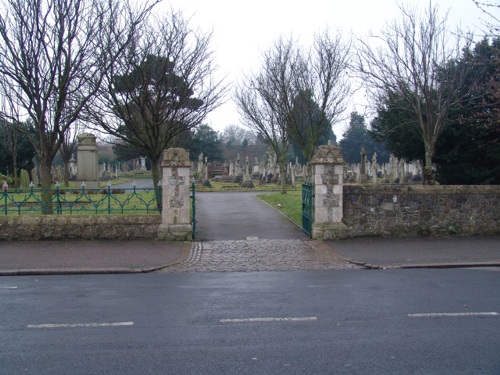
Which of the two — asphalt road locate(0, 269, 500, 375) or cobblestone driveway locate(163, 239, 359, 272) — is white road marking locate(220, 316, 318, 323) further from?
cobblestone driveway locate(163, 239, 359, 272)

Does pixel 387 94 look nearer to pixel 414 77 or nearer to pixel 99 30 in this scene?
pixel 414 77

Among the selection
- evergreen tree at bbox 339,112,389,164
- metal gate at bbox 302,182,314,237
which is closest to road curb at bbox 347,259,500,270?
metal gate at bbox 302,182,314,237

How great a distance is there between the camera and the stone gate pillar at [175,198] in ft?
42.1

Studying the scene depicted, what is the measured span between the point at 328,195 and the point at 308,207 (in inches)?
43.0

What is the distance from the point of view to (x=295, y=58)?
25.2 meters

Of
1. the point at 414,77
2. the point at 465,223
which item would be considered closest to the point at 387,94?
the point at 414,77

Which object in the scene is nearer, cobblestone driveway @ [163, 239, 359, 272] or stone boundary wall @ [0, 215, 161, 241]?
cobblestone driveway @ [163, 239, 359, 272]

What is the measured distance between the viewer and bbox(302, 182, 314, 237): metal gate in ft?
45.0

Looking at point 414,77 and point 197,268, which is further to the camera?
point 414,77

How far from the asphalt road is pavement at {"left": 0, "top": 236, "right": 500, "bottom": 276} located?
3.40 ft

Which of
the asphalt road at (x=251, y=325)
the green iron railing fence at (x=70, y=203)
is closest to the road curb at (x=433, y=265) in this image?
the asphalt road at (x=251, y=325)

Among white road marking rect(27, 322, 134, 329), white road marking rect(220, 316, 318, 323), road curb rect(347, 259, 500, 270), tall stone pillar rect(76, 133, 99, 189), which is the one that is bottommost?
road curb rect(347, 259, 500, 270)

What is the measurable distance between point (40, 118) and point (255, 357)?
11.0 metres

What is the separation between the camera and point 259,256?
37.2 feet
